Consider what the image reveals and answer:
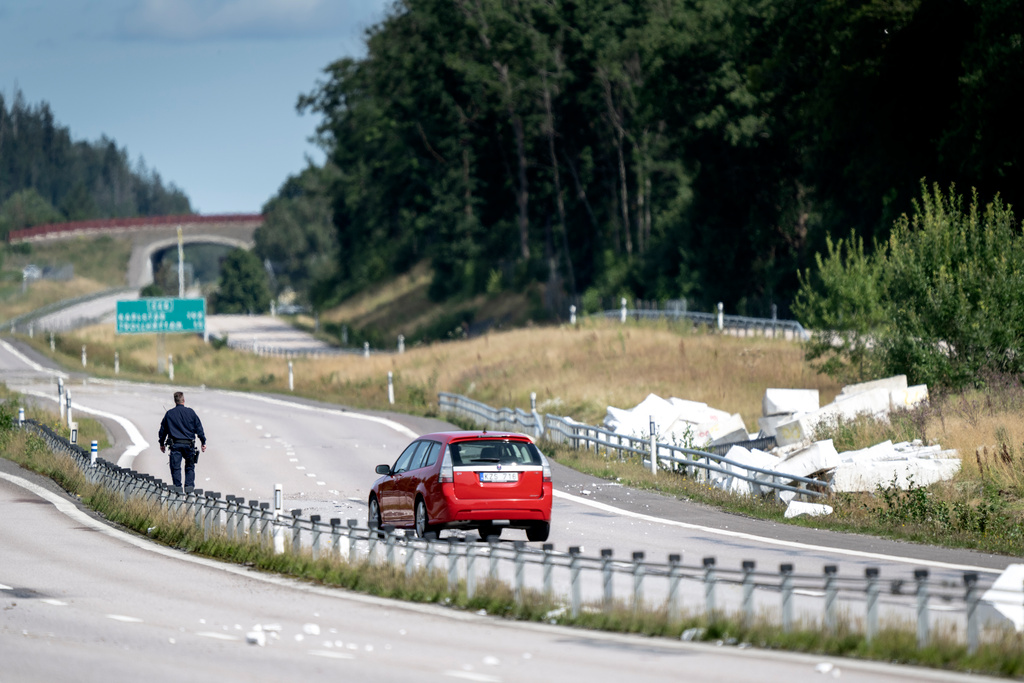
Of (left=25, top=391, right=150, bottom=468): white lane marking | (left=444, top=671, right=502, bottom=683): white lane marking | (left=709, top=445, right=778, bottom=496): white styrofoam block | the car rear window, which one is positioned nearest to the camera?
(left=444, top=671, right=502, bottom=683): white lane marking

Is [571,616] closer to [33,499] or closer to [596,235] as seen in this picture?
[33,499]

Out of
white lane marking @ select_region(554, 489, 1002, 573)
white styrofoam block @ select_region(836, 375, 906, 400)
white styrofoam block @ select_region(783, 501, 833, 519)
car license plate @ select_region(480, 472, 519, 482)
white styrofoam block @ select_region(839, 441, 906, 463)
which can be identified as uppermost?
white styrofoam block @ select_region(836, 375, 906, 400)

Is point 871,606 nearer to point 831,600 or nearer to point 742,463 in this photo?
point 831,600

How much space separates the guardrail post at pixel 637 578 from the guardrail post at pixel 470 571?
185 centimetres

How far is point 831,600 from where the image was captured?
9.73 meters

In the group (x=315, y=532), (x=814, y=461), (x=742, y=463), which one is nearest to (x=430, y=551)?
(x=315, y=532)

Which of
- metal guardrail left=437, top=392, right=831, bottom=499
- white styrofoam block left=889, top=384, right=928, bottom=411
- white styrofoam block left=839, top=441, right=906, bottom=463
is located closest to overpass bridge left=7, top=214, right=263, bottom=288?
metal guardrail left=437, top=392, right=831, bottom=499

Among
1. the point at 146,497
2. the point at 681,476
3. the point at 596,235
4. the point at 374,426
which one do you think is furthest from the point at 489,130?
the point at 146,497

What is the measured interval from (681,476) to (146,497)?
1029 centimetres

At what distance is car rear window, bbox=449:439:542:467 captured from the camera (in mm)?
16750

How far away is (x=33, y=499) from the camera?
908 inches

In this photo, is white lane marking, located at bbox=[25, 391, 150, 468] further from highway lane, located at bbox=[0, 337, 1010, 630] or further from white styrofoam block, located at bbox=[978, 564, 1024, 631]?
white styrofoam block, located at bbox=[978, 564, 1024, 631]

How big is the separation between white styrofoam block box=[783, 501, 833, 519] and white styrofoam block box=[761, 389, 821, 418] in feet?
35.0

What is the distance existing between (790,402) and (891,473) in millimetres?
10683
